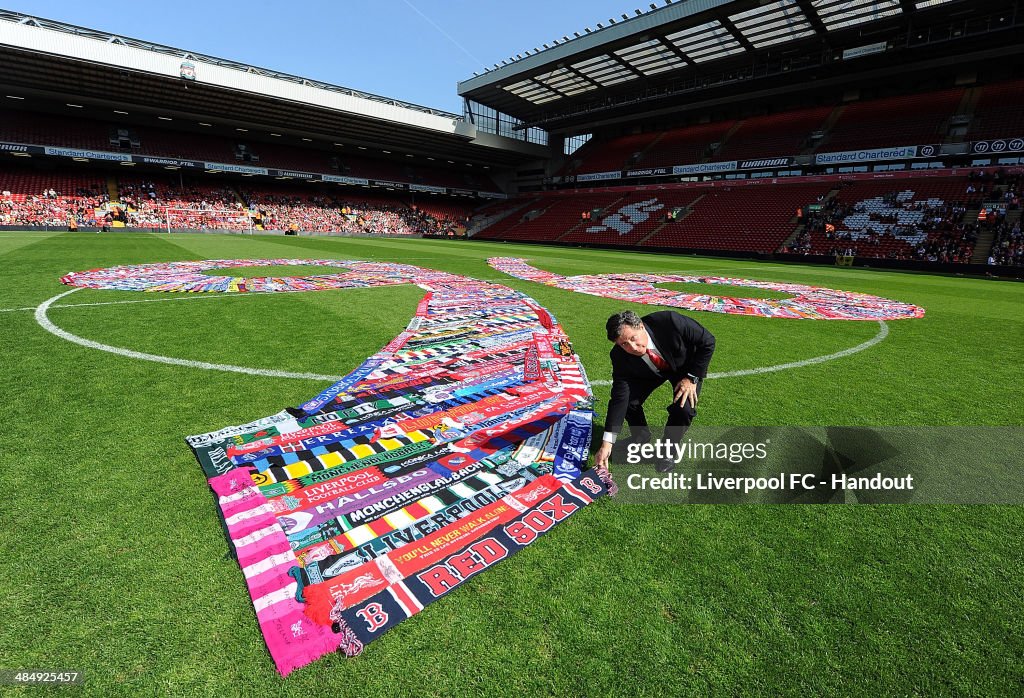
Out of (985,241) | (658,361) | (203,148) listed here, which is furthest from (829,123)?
(203,148)

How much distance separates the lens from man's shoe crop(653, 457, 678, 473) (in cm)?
377

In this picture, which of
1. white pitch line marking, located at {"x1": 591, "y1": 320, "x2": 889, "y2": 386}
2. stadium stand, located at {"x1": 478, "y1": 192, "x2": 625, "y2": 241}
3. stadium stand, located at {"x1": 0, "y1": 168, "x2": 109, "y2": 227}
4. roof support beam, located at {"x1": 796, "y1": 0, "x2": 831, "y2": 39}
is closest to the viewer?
white pitch line marking, located at {"x1": 591, "y1": 320, "x2": 889, "y2": 386}

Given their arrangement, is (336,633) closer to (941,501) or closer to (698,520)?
(698,520)

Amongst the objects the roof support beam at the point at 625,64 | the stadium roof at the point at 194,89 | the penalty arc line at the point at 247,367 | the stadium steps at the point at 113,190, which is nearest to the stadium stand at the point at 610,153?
the roof support beam at the point at 625,64

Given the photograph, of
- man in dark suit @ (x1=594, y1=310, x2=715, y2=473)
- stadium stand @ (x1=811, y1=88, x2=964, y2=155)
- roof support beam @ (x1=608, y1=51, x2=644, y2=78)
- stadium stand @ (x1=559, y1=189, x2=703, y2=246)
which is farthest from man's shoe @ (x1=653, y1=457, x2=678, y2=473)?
roof support beam @ (x1=608, y1=51, x2=644, y2=78)

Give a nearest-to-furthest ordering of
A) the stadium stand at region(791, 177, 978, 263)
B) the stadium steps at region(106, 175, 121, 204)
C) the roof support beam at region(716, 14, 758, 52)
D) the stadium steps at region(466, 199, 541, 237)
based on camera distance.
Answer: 1. the stadium stand at region(791, 177, 978, 263)
2. the roof support beam at region(716, 14, 758, 52)
3. the stadium steps at region(106, 175, 121, 204)
4. the stadium steps at region(466, 199, 541, 237)

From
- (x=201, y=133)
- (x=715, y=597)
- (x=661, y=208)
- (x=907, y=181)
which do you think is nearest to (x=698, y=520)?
(x=715, y=597)

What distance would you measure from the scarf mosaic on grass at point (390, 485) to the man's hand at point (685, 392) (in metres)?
0.83

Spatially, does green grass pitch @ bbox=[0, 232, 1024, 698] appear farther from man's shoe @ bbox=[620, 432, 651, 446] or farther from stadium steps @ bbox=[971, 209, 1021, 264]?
stadium steps @ bbox=[971, 209, 1021, 264]

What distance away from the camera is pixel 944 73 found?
3900 centimetres

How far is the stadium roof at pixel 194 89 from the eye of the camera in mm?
32500

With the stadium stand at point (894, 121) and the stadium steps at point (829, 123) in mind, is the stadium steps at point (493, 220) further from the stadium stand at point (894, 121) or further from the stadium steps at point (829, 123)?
the stadium stand at point (894, 121)

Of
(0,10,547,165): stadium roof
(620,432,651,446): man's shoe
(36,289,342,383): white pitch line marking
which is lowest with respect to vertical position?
(620,432,651,446): man's shoe

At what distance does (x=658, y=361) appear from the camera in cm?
374
